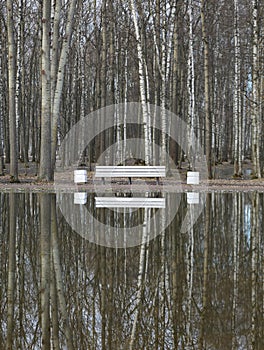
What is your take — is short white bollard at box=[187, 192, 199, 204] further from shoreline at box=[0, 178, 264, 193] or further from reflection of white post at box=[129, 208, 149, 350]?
reflection of white post at box=[129, 208, 149, 350]

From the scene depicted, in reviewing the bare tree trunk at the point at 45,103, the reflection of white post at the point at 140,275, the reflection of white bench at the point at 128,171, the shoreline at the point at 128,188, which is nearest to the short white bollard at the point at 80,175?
the shoreline at the point at 128,188

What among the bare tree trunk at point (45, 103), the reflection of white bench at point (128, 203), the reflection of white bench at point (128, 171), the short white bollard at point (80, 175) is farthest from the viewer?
the short white bollard at point (80, 175)

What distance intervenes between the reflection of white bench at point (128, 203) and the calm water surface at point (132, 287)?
11.2 ft

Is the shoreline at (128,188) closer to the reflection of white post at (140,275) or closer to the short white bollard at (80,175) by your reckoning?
the short white bollard at (80,175)

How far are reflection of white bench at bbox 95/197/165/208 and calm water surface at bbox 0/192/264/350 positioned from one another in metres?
3.42

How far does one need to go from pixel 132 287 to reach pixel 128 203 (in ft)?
28.3

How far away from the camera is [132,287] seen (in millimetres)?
5219

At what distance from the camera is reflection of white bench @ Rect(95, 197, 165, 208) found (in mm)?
13023

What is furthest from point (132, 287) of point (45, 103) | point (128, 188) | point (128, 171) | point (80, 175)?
point (80, 175)

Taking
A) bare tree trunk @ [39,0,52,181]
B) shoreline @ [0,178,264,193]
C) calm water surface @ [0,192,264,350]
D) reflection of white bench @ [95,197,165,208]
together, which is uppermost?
bare tree trunk @ [39,0,52,181]

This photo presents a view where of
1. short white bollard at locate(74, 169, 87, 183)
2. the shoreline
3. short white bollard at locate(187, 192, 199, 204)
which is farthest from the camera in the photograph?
short white bollard at locate(74, 169, 87, 183)

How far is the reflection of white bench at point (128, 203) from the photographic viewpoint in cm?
1302

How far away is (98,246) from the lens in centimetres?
745

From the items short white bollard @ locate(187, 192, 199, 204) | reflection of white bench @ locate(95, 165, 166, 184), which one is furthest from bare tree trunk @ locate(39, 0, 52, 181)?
short white bollard @ locate(187, 192, 199, 204)
